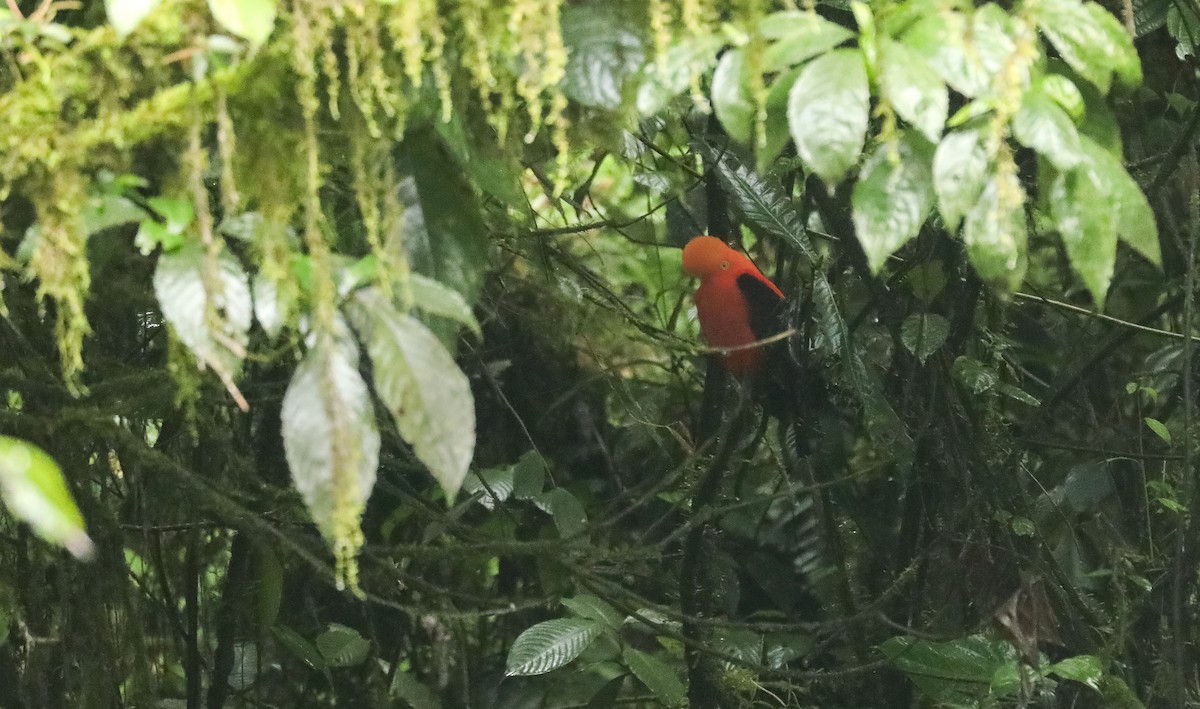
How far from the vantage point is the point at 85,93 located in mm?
713

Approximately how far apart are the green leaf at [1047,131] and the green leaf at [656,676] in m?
1.11

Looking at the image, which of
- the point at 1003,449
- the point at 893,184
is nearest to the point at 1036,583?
the point at 1003,449

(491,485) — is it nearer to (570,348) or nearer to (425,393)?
(570,348)

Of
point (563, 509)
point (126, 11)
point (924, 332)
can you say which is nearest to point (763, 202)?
point (924, 332)

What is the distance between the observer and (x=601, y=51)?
0.71m

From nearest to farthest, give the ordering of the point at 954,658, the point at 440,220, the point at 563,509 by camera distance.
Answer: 1. the point at 440,220
2. the point at 954,658
3. the point at 563,509

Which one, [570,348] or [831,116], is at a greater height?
[831,116]

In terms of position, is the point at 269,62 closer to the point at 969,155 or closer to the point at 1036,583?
the point at 969,155

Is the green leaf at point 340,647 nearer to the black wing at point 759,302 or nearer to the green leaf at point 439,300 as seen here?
the black wing at point 759,302

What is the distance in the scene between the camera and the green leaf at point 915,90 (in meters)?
0.60

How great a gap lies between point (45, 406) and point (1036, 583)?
1.39 meters

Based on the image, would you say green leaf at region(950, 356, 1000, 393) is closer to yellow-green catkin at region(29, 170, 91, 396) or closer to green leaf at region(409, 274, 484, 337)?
green leaf at region(409, 274, 484, 337)

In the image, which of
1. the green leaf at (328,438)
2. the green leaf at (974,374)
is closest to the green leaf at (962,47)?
the green leaf at (328,438)

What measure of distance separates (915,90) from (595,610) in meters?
1.09
